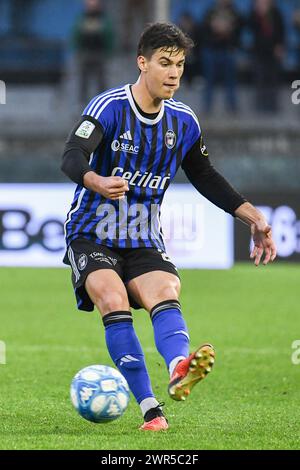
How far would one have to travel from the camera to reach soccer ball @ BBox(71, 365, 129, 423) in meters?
5.73

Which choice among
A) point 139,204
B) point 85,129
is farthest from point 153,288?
point 85,129

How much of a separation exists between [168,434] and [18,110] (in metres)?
15.6

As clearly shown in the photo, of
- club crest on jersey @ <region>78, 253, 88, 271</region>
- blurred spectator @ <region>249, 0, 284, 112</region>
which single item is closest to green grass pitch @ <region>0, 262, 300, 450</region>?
club crest on jersey @ <region>78, 253, 88, 271</region>

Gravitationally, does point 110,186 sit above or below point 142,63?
below

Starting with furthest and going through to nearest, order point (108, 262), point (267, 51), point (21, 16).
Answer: point (21, 16), point (267, 51), point (108, 262)

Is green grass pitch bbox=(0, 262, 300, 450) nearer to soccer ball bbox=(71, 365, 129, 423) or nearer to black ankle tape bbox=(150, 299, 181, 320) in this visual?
soccer ball bbox=(71, 365, 129, 423)

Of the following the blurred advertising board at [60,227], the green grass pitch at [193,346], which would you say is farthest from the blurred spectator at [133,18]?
the green grass pitch at [193,346]

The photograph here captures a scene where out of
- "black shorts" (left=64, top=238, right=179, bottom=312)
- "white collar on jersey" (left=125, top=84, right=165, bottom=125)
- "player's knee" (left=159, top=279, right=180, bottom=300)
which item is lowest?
"player's knee" (left=159, top=279, right=180, bottom=300)

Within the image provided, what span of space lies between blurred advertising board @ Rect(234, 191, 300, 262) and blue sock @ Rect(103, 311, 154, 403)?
385 inches

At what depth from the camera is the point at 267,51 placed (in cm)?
1834

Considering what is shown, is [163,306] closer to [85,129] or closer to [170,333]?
[170,333]

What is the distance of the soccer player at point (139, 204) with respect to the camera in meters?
5.81

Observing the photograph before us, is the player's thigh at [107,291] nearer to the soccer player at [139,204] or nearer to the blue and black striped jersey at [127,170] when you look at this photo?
the soccer player at [139,204]

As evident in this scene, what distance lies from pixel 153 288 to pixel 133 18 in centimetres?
1587
